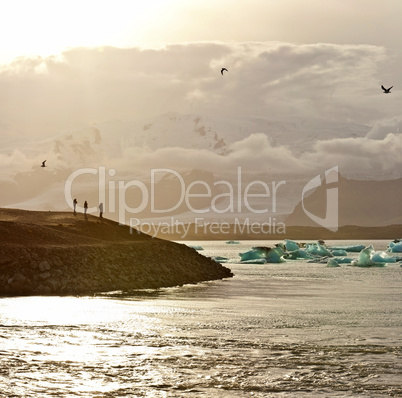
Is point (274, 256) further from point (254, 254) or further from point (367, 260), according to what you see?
point (367, 260)

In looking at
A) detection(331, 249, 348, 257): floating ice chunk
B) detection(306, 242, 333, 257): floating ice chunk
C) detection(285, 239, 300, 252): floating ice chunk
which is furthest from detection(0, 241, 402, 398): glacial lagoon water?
detection(331, 249, 348, 257): floating ice chunk

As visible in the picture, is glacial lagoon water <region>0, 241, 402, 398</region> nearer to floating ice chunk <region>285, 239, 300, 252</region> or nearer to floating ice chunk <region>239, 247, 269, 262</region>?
floating ice chunk <region>239, 247, 269, 262</region>

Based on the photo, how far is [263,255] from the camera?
357 feet

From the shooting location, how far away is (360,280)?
2837 inches

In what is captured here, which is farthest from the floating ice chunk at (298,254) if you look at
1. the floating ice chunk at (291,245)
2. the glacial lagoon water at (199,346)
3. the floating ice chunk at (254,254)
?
the glacial lagoon water at (199,346)

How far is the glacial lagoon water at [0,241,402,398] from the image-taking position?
22844 mm

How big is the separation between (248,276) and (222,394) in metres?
54.1

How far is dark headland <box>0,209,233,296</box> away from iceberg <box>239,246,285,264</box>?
115 feet

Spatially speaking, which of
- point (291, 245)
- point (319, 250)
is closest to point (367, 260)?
point (319, 250)

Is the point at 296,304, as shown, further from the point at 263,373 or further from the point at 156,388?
the point at 156,388

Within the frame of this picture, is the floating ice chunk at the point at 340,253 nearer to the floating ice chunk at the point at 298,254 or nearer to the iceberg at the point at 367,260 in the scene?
the floating ice chunk at the point at 298,254

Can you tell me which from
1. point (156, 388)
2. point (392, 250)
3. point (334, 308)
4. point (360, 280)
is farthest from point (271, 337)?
point (392, 250)

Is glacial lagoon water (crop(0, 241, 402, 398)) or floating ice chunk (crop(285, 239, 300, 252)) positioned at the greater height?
floating ice chunk (crop(285, 239, 300, 252))

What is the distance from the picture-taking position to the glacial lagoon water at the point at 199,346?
22.8 meters
